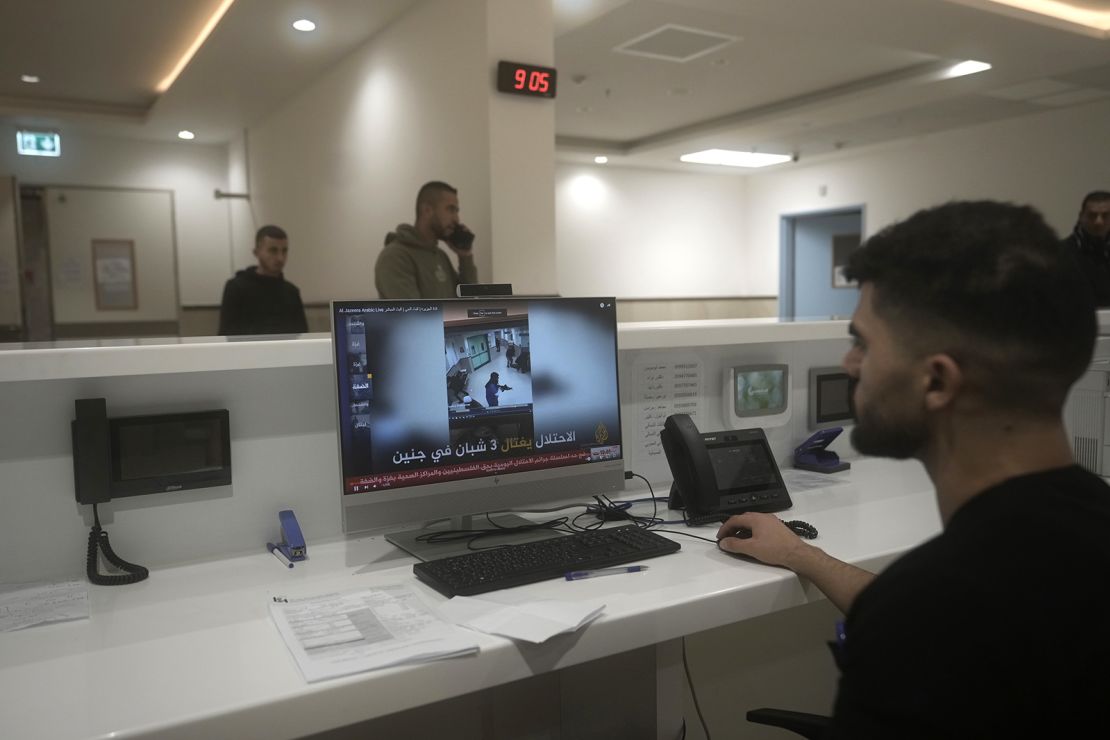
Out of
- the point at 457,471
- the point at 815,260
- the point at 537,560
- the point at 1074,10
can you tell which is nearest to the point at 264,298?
the point at 457,471

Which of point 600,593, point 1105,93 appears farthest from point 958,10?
point 600,593

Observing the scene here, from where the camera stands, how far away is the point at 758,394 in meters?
2.03

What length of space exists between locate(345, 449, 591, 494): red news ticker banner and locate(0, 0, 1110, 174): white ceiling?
2.86m

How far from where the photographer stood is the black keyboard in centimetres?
122

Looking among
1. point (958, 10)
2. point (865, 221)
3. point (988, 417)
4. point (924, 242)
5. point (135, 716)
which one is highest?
point (958, 10)

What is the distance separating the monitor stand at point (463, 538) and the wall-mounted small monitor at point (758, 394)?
639 millimetres

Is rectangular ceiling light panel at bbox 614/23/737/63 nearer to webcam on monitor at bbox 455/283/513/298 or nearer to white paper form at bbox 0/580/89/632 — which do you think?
webcam on monitor at bbox 455/283/513/298

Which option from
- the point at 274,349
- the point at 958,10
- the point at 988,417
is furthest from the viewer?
the point at 958,10

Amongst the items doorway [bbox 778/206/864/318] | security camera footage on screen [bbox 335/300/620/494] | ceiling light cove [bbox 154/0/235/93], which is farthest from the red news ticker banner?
doorway [bbox 778/206/864/318]

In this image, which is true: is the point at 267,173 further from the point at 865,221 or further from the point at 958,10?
the point at 865,221

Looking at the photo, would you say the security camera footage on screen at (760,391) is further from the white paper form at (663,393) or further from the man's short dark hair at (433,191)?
the man's short dark hair at (433,191)

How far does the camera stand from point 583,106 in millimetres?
6457

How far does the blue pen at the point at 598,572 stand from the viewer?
1.28 m

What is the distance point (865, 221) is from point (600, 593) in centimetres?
Answer: 771
